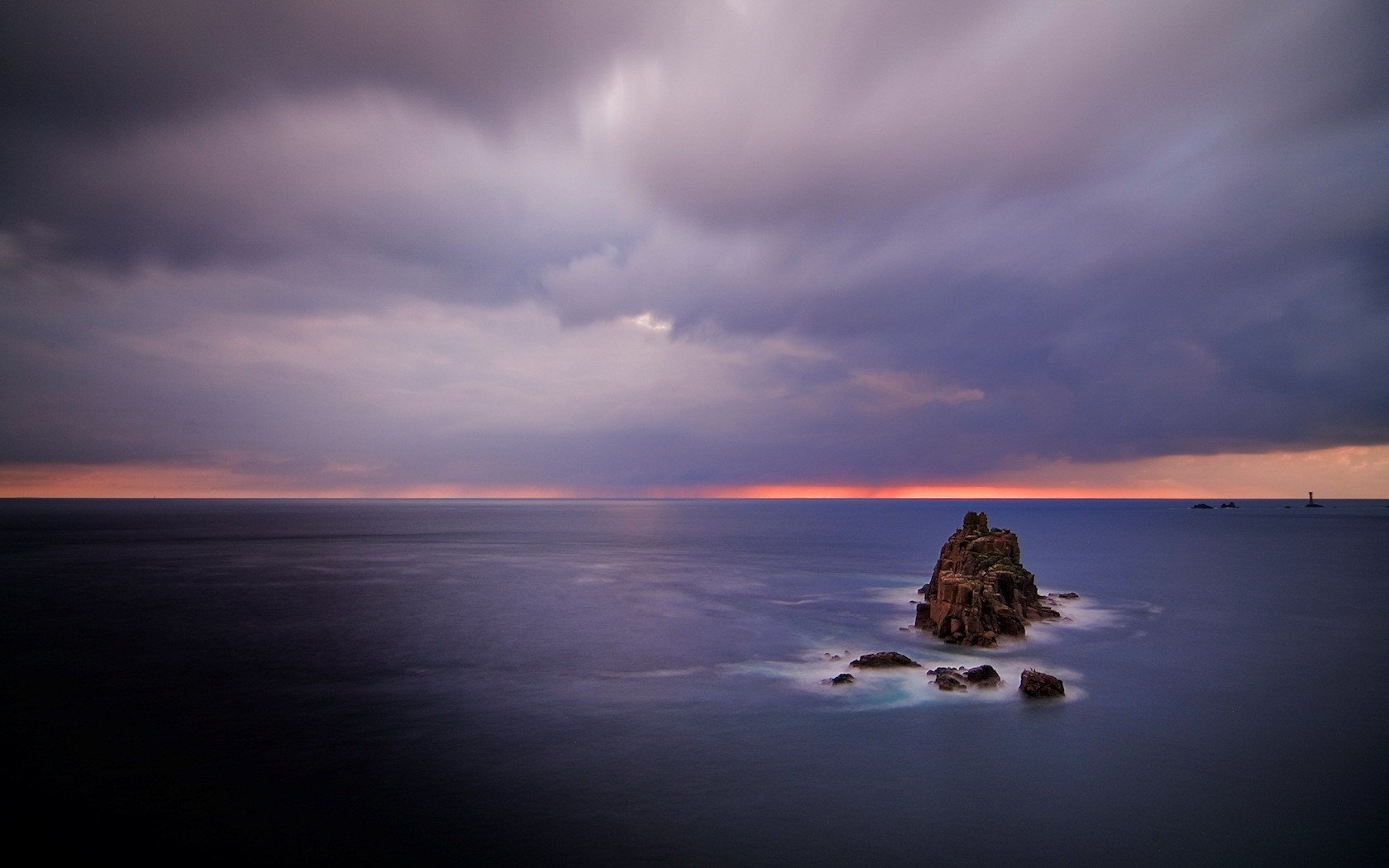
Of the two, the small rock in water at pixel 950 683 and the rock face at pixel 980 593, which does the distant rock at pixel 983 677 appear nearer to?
the small rock in water at pixel 950 683

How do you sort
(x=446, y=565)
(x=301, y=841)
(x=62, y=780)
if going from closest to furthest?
(x=301, y=841), (x=62, y=780), (x=446, y=565)

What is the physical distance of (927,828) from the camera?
19.4m

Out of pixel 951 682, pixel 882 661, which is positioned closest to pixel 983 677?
pixel 951 682

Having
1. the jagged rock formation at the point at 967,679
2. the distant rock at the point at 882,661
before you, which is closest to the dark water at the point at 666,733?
the jagged rock formation at the point at 967,679

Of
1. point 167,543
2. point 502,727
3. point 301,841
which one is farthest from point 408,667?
point 167,543

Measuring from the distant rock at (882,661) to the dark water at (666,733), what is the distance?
1726 mm

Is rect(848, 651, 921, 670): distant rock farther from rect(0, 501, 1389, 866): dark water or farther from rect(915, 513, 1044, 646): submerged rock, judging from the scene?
rect(915, 513, 1044, 646): submerged rock

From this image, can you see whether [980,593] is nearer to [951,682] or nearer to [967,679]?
[967,679]

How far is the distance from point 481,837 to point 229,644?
30.1 metres

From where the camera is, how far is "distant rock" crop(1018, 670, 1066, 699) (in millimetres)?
30188

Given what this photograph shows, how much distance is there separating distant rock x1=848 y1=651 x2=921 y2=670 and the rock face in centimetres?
705

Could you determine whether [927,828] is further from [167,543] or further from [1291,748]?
[167,543]

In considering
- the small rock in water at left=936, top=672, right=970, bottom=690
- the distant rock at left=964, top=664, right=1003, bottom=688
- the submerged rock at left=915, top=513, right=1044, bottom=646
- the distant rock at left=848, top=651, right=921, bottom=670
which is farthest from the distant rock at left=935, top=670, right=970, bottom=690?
the submerged rock at left=915, top=513, right=1044, bottom=646

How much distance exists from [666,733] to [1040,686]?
57.2 feet
